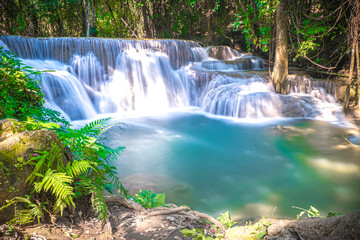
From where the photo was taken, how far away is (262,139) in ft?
23.0

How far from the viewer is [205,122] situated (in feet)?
29.6

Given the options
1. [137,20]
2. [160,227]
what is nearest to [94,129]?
[160,227]

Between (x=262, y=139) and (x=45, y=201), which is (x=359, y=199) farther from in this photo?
(x=45, y=201)

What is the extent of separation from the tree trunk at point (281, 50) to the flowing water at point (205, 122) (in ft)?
1.77

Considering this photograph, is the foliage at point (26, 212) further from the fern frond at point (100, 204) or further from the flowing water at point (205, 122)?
the flowing water at point (205, 122)

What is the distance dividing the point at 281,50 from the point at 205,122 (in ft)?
15.2

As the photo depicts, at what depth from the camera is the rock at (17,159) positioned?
5.13ft

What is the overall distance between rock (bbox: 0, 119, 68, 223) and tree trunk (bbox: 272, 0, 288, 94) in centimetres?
1001

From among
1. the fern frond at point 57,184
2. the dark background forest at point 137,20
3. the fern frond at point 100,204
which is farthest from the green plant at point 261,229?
the dark background forest at point 137,20

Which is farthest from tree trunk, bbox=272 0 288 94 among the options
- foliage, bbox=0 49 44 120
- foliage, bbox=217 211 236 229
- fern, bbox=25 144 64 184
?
fern, bbox=25 144 64 184

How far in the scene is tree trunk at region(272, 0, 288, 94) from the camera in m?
9.31

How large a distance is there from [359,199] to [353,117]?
18.5ft

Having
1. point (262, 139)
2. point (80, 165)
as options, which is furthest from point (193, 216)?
point (262, 139)

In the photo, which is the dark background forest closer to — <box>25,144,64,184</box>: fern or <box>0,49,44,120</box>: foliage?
<box>0,49,44,120</box>: foliage
